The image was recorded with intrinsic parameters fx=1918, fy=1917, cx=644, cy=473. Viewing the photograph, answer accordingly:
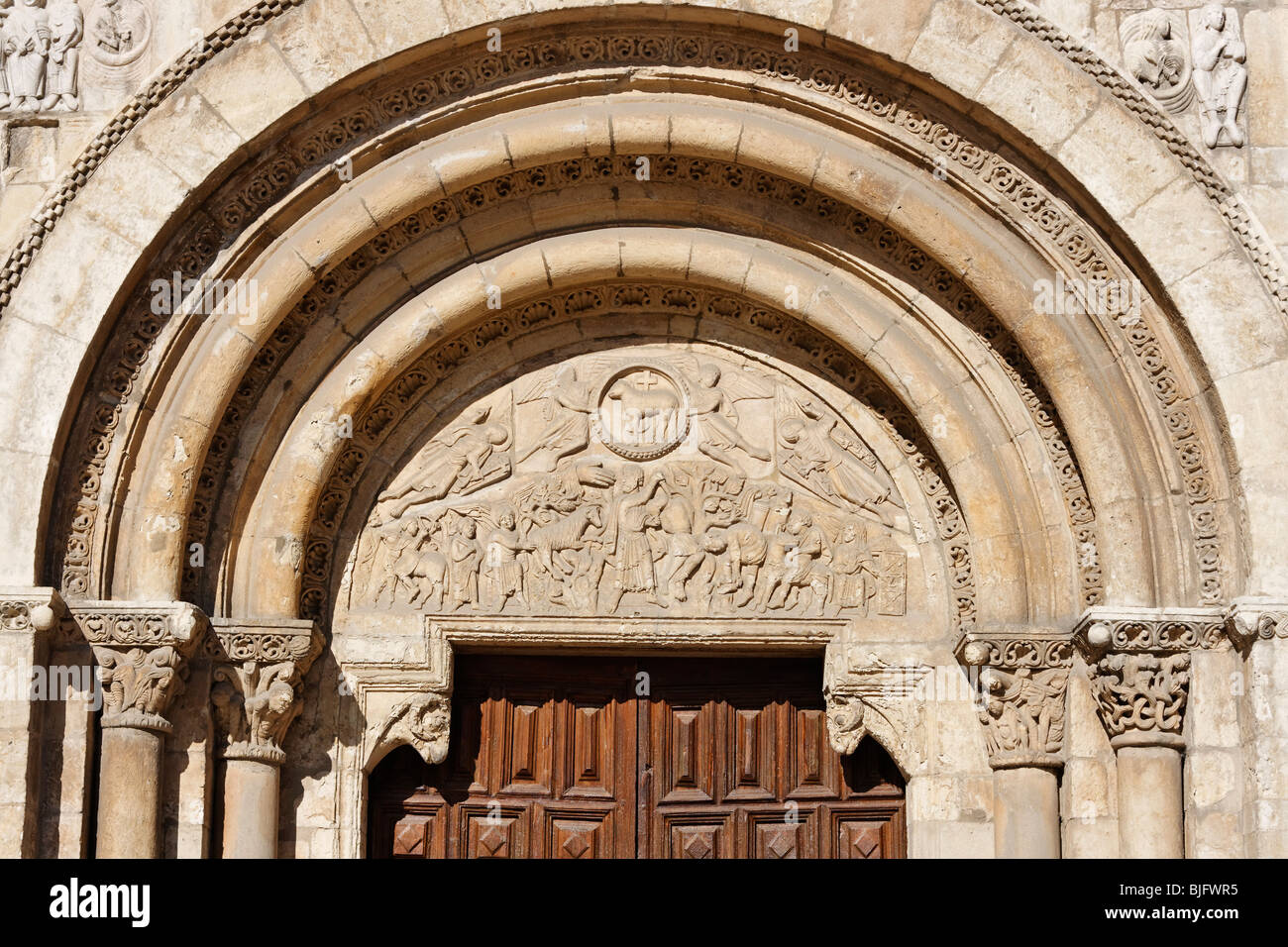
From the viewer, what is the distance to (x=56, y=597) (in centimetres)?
809

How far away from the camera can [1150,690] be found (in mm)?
8234

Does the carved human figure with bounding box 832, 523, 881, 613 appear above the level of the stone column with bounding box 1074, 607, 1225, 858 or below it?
above

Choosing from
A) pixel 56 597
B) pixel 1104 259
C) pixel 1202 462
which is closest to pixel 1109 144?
pixel 1104 259

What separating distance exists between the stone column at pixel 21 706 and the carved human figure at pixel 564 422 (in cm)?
236

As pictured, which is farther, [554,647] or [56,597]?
[554,647]

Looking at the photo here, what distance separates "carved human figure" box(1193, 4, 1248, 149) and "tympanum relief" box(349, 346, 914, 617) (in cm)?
219

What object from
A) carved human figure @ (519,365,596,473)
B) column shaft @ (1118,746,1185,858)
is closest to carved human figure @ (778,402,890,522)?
carved human figure @ (519,365,596,473)

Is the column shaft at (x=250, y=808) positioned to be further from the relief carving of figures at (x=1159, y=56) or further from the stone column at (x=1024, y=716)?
the relief carving of figures at (x=1159, y=56)

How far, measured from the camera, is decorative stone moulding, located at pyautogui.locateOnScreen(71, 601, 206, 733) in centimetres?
823

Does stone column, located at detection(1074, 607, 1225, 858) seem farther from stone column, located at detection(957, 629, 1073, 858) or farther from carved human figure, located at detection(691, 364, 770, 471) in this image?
carved human figure, located at detection(691, 364, 770, 471)

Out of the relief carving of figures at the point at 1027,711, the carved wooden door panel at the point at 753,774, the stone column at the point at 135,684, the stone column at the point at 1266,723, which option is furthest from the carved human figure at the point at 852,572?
the stone column at the point at 135,684

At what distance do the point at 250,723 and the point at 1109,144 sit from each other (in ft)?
15.0
